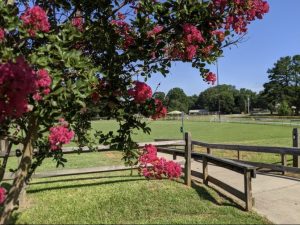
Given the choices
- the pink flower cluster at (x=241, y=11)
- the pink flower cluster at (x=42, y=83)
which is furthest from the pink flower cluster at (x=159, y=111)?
the pink flower cluster at (x=42, y=83)

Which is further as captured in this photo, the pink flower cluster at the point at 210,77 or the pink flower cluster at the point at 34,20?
the pink flower cluster at the point at 210,77

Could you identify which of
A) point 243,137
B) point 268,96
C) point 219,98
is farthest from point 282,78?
point 243,137

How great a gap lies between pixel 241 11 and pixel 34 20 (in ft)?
8.04

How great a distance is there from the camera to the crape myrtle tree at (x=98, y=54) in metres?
3.88

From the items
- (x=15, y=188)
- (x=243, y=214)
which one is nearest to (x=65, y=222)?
(x=15, y=188)

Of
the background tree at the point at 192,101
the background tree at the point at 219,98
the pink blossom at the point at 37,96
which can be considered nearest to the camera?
the pink blossom at the point at 37,96

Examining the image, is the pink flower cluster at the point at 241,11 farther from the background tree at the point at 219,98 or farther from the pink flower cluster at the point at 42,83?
the background tree at the point at 219,98

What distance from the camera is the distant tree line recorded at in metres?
108

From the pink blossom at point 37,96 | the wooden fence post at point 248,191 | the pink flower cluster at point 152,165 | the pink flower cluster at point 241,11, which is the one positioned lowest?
the wooden fence post at point 248,191

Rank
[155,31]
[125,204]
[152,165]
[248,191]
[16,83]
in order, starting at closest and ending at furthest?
[16,83] < [155,31] < [152,165] < [248,191] < [125,204]

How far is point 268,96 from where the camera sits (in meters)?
119

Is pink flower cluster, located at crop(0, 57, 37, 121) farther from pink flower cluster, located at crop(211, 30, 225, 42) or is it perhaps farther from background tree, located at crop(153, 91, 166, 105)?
pink flower cluster, located at crop(211, 30, 225, 42)

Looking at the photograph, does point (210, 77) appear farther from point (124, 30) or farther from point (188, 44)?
point (124, 30)

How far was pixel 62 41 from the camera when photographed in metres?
4.15
